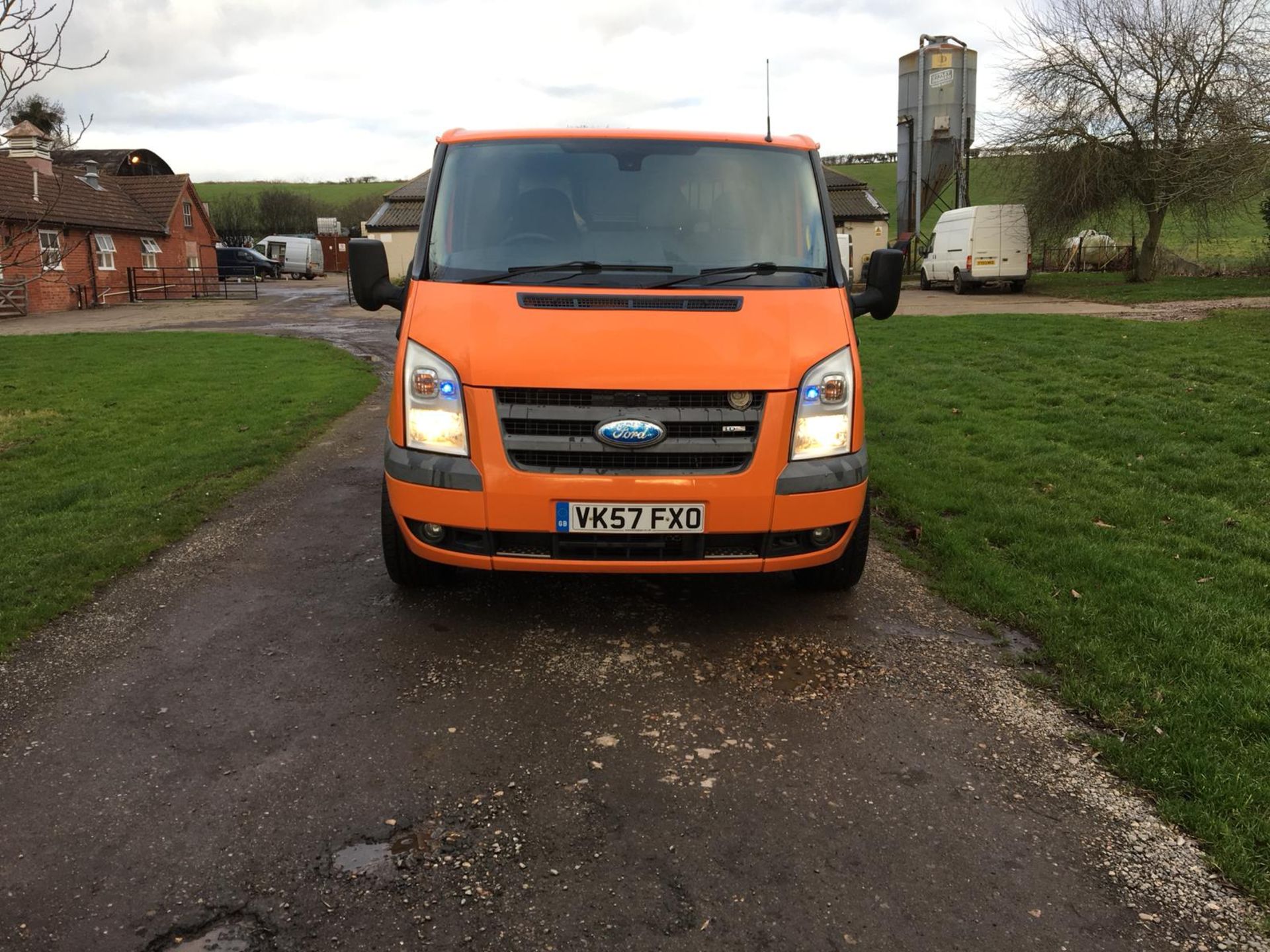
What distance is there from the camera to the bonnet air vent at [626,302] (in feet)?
12.9

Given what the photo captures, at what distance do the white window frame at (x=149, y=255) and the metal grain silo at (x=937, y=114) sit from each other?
3264 cm

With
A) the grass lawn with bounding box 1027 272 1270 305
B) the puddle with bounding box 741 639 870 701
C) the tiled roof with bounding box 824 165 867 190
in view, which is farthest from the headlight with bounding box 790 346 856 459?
the tiled roof with bounding box 824 165 867 190

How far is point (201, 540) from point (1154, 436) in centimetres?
756

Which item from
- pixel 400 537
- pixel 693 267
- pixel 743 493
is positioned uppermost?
pixel 693 267

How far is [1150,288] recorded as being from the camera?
26172 mm

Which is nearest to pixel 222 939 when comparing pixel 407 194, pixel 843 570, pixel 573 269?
pixel 573 269

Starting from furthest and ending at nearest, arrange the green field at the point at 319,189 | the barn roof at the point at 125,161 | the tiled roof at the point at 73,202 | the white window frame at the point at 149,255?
the green field at the point at 319,189 → the barn roof at the point at 125,161 → the white window frame at the point at 149,255 → the tiled roof at the point at 73,202

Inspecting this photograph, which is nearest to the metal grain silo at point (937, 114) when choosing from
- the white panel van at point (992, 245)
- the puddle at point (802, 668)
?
the white panel van at point (992, 245)

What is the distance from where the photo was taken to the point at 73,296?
32812 mm

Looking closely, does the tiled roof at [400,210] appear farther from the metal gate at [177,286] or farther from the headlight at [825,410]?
the headlight at [825,410]

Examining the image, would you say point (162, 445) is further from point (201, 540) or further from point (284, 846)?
point (284, 846)

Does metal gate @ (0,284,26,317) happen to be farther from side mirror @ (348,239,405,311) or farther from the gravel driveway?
the gravel driveway

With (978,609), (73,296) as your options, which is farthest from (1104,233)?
(73,296)

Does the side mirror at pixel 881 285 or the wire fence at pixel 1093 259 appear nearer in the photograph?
the side mirror at pixel 881 285
